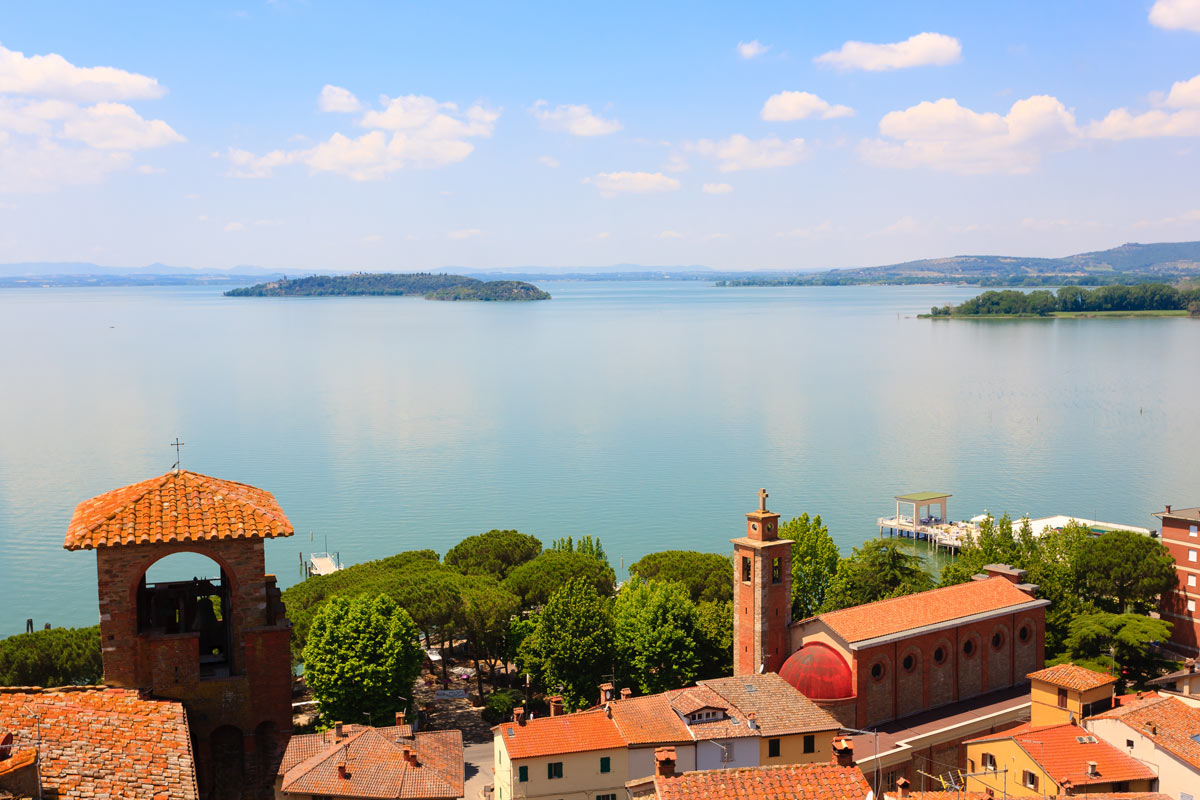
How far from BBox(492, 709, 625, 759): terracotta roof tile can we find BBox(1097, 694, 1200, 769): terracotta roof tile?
14337mm

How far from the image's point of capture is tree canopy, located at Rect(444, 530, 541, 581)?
52781 mm

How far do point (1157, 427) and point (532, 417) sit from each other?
68823mm

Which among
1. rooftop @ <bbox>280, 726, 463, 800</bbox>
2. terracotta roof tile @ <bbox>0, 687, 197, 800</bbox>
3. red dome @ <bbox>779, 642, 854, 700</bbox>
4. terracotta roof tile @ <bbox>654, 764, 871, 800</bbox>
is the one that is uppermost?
terracotta roof tile @ <bbox>0, 687, 197, 800</bbox>

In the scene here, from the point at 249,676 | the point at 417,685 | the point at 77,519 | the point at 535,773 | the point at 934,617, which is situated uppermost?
the point at 77,519

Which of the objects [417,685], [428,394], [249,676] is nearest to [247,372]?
[428,394]

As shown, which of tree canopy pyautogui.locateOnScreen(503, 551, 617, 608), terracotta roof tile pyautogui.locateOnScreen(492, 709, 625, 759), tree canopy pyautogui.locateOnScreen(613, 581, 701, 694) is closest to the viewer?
terracotta roof tile pyautogui.locateOnScreen(492, 709, 625, 759)

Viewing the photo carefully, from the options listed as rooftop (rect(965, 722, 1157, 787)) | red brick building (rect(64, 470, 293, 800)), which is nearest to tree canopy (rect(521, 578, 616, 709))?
rooftop (rect(965, 722, 1157, 787))

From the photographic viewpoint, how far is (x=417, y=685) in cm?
4306

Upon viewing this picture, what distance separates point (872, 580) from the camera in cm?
4806

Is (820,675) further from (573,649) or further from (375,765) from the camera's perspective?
(375,765)

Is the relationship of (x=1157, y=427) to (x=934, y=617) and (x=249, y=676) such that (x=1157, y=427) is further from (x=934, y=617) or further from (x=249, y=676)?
(x=249, y=676)

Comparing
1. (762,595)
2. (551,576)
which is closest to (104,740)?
(762,595)

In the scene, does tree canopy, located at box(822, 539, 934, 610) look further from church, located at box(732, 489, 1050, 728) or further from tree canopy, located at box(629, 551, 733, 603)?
church, located at box(732, 489, 1050, 728)

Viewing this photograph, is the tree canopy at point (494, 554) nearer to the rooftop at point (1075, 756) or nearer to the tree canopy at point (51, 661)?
the tree canopy at point (51, 661)
